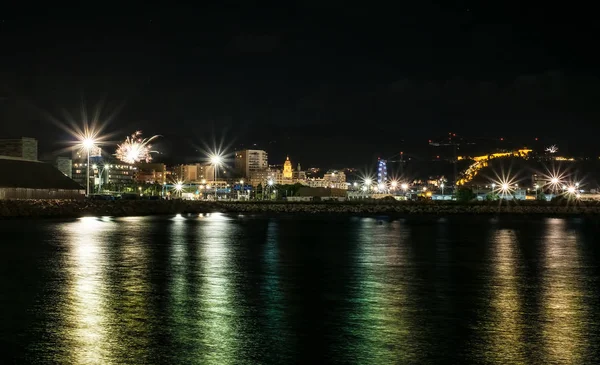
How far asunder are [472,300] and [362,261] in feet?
24.6

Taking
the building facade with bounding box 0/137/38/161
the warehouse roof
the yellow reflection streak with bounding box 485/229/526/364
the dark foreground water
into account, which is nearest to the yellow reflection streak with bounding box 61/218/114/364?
the dark foreground water

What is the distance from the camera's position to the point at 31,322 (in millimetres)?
9742

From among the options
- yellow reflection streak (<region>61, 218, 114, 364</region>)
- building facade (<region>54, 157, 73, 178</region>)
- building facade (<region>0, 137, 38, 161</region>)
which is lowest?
yellow reflection streak (<region>61, 218, 114, 364</region>)

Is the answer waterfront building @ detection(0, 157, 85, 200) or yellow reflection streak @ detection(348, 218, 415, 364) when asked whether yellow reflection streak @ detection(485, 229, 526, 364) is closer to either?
yellow reflection streak @ detection(348, 218, 415, 364)

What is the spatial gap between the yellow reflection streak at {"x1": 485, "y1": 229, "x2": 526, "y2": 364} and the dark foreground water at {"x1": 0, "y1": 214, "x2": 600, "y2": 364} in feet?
0.09

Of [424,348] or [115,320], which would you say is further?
[115,320]

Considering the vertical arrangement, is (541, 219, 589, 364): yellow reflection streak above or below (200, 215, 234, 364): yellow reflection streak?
below

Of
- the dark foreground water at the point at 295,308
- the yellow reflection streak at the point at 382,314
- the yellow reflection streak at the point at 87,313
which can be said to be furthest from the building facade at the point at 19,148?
the yellow reflection streak at the point at 382,314

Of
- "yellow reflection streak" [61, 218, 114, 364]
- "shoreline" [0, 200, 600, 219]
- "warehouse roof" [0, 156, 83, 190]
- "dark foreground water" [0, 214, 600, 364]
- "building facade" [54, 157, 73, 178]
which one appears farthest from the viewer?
"building facade" [54, 157, 73, 178]

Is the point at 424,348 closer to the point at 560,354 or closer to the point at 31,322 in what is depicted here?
the point at 560,354

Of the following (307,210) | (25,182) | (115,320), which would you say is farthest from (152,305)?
(307,210)

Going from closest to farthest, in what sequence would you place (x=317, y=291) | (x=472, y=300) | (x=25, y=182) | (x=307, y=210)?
(x=472, y=300) → (x=317, y=291) → (x=25, y=182) → (x=307, y=210)

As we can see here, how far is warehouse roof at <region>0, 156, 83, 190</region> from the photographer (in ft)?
210

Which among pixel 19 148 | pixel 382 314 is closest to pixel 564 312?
pixel 382 314
